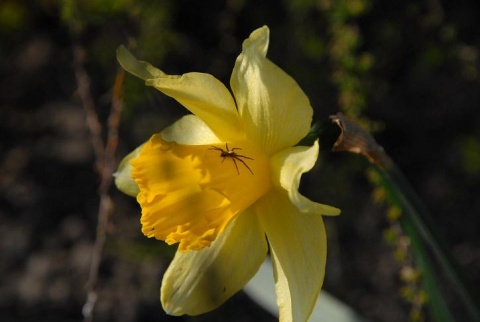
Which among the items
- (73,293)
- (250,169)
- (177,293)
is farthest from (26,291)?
(250,169)

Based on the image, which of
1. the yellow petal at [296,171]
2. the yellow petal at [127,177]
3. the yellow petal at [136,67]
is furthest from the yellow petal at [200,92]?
the yellow petal at [127,177]

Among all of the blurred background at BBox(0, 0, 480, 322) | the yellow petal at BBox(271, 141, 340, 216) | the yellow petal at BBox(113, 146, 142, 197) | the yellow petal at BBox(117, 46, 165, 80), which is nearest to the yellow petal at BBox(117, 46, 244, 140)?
the yellow petal at BBox(117, 46, 165, 80)

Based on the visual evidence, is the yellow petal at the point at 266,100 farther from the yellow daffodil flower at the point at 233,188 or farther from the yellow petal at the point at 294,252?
the yellow petal at the point at 294,252

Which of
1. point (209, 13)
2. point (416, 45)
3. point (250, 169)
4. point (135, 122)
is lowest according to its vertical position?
point (135, 122)

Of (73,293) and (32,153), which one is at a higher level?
(32,153)

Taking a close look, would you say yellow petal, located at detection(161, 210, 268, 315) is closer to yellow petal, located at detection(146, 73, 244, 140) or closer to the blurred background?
yellow petal, located at detection(146, 73, 244, 140)

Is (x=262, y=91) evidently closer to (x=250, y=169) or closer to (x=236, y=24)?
(x=250, y=169)
